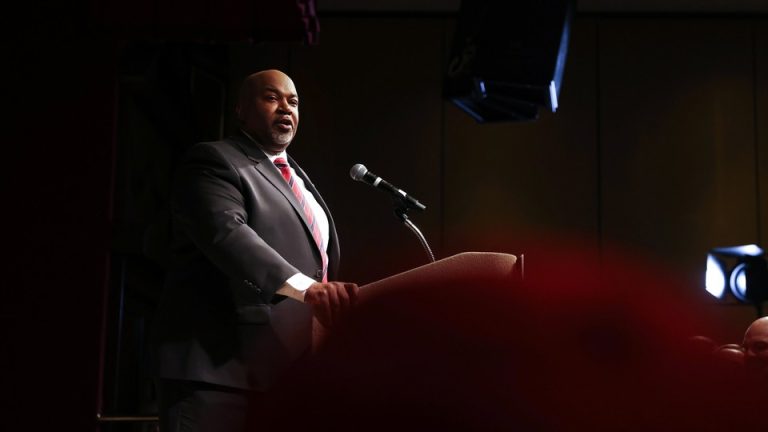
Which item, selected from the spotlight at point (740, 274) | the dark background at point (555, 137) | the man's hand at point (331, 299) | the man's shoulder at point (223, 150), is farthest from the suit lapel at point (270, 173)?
the spotlight at point (740, 274)

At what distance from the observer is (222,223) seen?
1227mm

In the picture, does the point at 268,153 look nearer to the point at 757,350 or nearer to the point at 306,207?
the point at 306,207

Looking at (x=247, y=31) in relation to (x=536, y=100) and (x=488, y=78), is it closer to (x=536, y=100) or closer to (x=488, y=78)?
(x=488, y=78)

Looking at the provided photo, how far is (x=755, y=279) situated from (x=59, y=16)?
3410mm

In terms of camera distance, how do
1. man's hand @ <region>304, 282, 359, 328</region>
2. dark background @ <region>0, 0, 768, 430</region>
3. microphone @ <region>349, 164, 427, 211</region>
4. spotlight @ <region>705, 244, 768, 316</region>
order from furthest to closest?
1. dark background @ <region>0, 0, 768, 430</region>
2. spotlight @ <region>705, 244, 768, 316</region>
3. microphone @ <region>349, 164, 427, 211</region>
4. man's hand @ <region>304, 282, 359, 328</region>

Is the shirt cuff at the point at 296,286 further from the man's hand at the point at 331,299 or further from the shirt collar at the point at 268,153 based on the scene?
the shirt collar at the point at 268,153

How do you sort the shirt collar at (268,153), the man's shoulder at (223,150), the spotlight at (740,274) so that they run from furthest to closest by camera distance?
the spotlight at (740,274) < the shirt collar at (268,153) < the man's shoulder at (223,150)

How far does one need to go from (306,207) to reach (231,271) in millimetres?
240

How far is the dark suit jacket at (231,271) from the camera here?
3.95 ft

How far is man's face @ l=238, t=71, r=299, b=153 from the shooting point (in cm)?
146

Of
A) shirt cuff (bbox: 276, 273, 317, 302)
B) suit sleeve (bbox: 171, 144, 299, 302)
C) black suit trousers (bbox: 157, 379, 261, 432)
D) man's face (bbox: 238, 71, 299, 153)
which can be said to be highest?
man's face (bbox: 238, 71, 299, 153)

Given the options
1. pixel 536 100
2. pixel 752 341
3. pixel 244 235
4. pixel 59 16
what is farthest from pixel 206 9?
pixel 752 341

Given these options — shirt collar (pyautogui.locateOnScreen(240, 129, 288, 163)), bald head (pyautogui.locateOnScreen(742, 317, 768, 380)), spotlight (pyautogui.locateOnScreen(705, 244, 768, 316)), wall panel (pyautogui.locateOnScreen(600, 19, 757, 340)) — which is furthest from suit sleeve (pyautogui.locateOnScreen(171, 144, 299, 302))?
wall panel (pyautogui.locateOnScreen(600, 19, 757, 340))

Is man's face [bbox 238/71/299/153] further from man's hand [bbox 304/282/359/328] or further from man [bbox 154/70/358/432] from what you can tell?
man's hand [bbox 304/282/359/328]
